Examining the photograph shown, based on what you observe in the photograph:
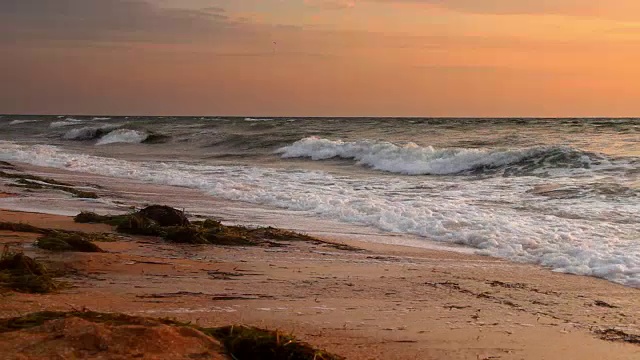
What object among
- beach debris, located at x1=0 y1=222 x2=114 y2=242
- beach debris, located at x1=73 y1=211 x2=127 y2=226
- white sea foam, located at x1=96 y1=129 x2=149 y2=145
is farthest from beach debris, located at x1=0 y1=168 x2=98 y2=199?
white sea foam, located at x1=96 y1=129 x2=149 y2=145

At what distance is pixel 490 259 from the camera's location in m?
6.71

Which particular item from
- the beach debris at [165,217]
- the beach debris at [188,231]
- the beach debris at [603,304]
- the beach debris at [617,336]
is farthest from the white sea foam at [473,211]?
the beach debris at [165,217]

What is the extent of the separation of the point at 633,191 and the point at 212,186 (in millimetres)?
7930

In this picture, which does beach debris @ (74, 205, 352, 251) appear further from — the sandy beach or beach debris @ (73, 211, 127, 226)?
the sandy beach

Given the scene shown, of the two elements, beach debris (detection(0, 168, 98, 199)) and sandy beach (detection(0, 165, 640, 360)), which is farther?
beach debris (detection(0, 168, 98, 199))

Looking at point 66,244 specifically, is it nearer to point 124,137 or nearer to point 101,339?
point 101,339

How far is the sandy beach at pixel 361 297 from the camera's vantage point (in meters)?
3.80

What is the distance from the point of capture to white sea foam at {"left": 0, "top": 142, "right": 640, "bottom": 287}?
22.0 feet

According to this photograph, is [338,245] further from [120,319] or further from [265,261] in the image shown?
[120,319]

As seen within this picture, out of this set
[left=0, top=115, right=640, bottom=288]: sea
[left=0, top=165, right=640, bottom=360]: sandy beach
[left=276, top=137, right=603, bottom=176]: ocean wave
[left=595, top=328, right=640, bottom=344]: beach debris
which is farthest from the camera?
[left=276, top=137, right=603, bottom=176]: ocean wave

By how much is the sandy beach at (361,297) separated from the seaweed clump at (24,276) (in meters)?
0.14

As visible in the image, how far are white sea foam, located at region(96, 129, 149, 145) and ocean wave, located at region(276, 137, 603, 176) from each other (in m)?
16.6

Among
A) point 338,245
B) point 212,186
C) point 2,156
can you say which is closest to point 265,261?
point 338,245

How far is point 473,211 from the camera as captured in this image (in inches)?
377
